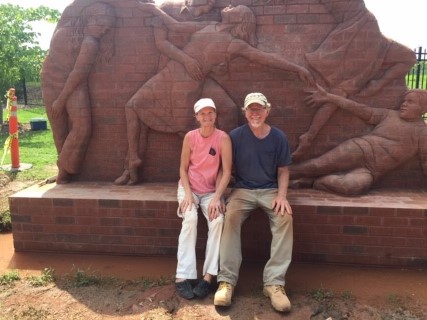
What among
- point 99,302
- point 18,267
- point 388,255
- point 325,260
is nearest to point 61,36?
point 18,267

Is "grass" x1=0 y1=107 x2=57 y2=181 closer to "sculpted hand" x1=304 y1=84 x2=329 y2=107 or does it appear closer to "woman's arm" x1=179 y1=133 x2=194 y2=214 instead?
"woman's arm" x1=179 y1=133 x2=194 y2=214

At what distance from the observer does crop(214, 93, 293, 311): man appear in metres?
2.88

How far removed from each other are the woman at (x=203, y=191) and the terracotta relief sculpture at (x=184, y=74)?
2.79 ft

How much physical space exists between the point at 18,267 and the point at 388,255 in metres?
3.24

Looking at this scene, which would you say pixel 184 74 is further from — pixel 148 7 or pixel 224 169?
Result: pixel 224 169

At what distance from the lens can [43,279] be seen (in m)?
3.23

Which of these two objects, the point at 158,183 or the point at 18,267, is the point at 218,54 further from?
the point at 18,267

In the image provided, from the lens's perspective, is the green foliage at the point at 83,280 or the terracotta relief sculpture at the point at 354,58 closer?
the green foliage at the point at 83,280

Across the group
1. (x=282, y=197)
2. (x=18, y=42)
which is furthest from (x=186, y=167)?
(x=18, y=42)

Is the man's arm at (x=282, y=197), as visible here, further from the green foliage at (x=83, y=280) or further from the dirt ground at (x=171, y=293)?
the green foliage at (x=83, y=280)

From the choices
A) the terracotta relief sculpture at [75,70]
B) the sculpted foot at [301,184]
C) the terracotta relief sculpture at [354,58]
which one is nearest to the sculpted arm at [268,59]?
the terracotta relief sculpture at [354,58]

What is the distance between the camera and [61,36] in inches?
160

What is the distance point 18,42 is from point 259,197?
12.5 meters

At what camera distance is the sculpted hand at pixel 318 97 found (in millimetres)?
3828
